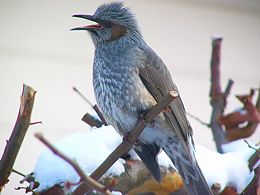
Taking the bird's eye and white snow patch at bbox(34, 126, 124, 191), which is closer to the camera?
white snow patch at bbox(34, 126, 124, 191)

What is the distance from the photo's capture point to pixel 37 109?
5922 mm

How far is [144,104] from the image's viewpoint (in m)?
3.25

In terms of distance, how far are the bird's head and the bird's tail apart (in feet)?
2.80

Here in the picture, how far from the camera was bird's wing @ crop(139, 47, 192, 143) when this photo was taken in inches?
129

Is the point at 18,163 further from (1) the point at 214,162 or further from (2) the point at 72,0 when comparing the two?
(1) the point at 214,162

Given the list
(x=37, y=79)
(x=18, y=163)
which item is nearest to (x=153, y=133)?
(x=18, y=163)

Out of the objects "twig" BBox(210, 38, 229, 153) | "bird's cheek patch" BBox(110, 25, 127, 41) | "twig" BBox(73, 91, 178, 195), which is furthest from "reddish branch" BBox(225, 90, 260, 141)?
"bird's cheek patch" BBox(110, 25, 127, 41)

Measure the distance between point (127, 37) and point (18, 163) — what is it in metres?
2.29

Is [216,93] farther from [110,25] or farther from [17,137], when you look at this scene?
[17,137]

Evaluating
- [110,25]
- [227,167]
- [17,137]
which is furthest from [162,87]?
[17,137]

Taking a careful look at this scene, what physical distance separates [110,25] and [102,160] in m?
1.39

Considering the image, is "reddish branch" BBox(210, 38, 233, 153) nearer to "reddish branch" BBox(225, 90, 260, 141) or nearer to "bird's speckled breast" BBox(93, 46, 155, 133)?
"reddish branch" BBox(225, 90, 260, 141)

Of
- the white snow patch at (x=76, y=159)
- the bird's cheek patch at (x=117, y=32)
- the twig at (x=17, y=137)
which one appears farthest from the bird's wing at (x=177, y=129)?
the twig at (x=17, y=137)

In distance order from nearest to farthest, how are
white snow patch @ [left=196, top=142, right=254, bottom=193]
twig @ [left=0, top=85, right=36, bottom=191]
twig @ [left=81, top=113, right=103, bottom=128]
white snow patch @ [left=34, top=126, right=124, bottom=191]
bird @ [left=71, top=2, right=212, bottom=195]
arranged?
twig @ [left=0, top=85, right=36, bottom=191]
white snow patch @ [left=34, top=126, right=124, bottom=191]
white snow patch @ [left=196, top=142, right=254, bottom=193]
twig @ [left=81, top=113, right=103, bottom=128]
bird @ [left=71, top=2, right=212, bottom=195]
